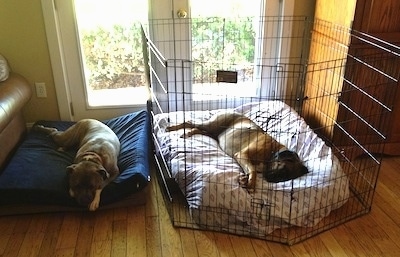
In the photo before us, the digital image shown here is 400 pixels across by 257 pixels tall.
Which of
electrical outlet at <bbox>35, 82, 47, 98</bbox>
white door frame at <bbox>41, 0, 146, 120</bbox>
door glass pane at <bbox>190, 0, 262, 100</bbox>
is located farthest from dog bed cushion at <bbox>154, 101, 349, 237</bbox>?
electrical outlet at <bbox>35, 82, 47, 98</bbox>

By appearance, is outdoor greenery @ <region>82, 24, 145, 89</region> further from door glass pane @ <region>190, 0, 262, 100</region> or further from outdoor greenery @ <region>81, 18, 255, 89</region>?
door glass pane @ <region>190, 0, 262, 100</region>

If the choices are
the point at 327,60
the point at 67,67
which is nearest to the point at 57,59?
the point at 67,67

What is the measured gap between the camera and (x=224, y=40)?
295 cm

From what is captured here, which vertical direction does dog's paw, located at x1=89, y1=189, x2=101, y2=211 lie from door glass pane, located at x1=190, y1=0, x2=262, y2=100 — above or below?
below

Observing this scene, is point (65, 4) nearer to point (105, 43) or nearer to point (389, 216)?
point (105, 43)

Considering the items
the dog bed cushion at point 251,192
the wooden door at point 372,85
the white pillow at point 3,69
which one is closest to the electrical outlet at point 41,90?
the white pillow at point 3,69

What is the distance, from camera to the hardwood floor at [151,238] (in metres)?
1.91

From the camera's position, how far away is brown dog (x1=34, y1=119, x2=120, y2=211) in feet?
6.77

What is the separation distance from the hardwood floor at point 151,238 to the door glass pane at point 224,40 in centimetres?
115

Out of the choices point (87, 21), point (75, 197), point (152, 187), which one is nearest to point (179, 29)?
point (87, 21)

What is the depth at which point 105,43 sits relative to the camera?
283 centimetres

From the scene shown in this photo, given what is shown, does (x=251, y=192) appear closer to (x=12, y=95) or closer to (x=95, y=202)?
(x=95, y=202)

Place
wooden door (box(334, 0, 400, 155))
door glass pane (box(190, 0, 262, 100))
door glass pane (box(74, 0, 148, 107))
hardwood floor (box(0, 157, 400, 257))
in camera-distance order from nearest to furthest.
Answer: hardwood floor (box(0, 157, 400, 257)) < wooden door (box(334, 0, 400, 155)) < door glass pane (box(74, 0, 148, 107)) < door glass pane (box(190, 0, 262, 100))

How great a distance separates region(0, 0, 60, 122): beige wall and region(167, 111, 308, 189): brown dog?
1.00m
